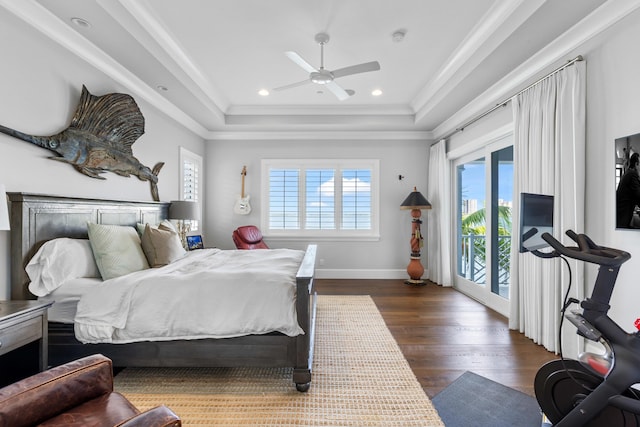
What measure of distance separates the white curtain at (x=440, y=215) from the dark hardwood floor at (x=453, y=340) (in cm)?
61

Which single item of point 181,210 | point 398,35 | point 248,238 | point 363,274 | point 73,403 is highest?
point 398,35

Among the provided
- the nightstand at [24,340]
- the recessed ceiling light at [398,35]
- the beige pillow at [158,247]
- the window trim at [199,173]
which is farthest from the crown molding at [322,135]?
the nightstand at [24,340]

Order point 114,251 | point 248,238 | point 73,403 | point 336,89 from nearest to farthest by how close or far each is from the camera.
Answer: point 73,403 < point 114,251 < point 336,89 < point 248,238

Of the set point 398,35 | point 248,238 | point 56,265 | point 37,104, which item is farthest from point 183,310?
point 398,35

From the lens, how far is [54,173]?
244 cm

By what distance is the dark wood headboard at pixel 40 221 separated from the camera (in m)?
2.08

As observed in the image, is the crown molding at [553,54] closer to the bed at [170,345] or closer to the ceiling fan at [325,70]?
the ceiling fan at [325,70]

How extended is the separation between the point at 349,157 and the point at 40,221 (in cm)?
427

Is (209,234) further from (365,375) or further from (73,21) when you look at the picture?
(365,375)

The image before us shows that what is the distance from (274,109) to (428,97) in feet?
7.58

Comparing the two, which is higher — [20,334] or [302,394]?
[20,334]

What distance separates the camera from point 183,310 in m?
2.10

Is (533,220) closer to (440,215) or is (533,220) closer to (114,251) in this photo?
(114,251)

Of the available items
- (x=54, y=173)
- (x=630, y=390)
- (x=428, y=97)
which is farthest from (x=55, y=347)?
(x=428, y=97)
